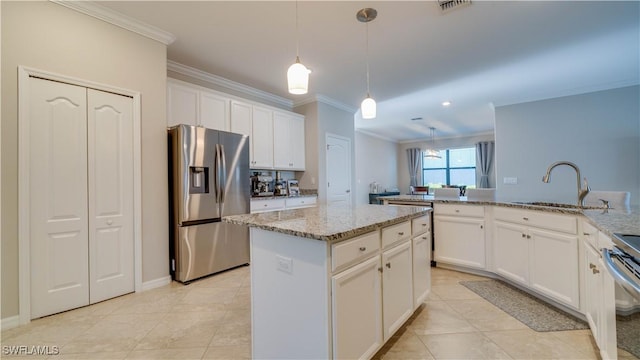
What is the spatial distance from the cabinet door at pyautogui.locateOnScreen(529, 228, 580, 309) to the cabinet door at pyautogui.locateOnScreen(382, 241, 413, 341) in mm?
1271

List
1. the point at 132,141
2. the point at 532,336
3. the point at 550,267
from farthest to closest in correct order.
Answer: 1. the point at 132,141
2. the point at 550,267
3. the point at 532,336

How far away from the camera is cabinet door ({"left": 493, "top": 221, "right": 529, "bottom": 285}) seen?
2.47m

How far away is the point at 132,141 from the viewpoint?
255 centimetres

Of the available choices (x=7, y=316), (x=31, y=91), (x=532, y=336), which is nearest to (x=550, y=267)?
(x=532, y=336)

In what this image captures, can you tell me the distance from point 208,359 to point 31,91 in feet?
7.91

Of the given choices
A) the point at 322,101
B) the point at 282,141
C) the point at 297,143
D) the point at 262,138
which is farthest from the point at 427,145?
the point at 262,138

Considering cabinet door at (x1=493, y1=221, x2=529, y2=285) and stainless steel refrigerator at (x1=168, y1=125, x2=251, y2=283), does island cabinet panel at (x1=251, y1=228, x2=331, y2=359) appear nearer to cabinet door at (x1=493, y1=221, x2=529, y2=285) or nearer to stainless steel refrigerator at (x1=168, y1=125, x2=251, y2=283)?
stainless steel refrigerator at (x1=168, y1=125, x2=251, y2=283)

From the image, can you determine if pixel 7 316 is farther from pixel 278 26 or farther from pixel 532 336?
pixel 532 336

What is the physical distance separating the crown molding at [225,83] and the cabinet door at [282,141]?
1.40ft

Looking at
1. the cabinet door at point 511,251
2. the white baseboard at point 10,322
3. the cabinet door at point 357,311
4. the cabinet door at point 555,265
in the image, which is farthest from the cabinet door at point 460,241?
the white baseboard at point 10,322

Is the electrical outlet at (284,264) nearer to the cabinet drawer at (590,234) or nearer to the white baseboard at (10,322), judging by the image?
the cabinet drawer at (590,234)

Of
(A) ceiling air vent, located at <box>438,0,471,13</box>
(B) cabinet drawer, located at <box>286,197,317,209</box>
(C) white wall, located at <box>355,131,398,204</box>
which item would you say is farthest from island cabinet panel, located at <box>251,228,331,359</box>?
(C) white wall, located at <box>355,131,398,204</box>

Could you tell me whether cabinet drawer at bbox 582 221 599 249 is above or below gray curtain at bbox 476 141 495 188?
below

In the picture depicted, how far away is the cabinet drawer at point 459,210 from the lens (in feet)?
9.60
